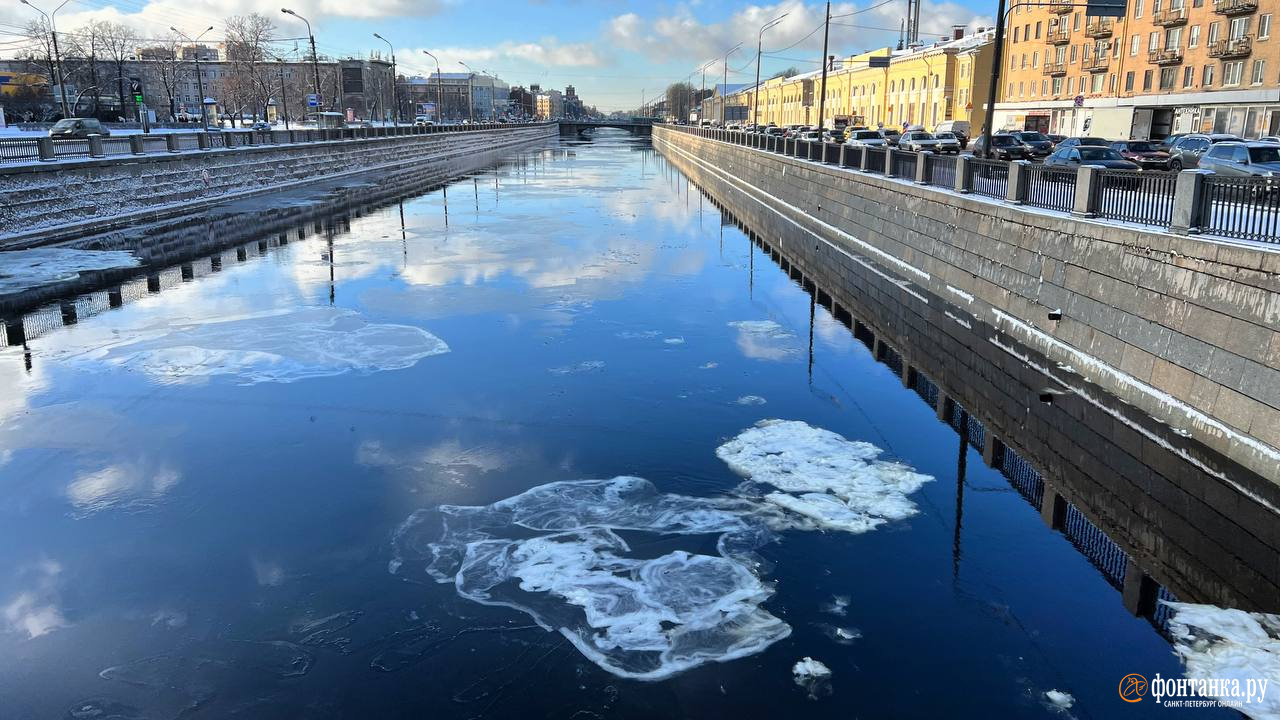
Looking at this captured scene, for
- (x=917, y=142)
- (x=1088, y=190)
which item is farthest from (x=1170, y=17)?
(x=1088, y=190)

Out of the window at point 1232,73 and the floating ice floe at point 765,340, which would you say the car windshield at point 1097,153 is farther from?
the window at point 1232,73

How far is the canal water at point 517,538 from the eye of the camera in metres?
6.62

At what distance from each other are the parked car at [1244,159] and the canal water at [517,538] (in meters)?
14.8

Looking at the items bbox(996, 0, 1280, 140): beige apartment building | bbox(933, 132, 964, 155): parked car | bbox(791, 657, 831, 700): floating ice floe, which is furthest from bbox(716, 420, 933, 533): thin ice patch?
bbox(996, 0, 1280, 140): beige apartment building

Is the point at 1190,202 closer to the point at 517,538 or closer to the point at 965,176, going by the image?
the point at 965,176

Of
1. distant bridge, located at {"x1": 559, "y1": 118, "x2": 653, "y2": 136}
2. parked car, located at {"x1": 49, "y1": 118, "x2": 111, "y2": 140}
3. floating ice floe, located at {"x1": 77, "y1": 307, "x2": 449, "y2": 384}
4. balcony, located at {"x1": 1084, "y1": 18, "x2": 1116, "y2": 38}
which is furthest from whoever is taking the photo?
distant bridge, located at {"x1": 559, "y1": 118, "x2": 653, "y2": 136}

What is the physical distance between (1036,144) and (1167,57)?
2753cm

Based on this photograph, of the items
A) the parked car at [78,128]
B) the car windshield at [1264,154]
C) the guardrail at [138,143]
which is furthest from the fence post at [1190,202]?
the parked car at [78,128]

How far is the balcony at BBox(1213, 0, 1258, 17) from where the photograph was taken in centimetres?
5591

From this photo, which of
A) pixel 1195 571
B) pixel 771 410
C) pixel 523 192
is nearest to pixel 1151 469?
pixel 1195 571

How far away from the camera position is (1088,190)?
15.7 metres

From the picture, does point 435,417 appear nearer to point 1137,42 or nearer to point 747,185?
point 747,185

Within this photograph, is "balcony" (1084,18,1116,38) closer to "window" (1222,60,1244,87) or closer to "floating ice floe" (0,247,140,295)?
"window" (1222,60,1244,87)

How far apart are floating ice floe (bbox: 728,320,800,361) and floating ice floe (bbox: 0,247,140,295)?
16.9 m
